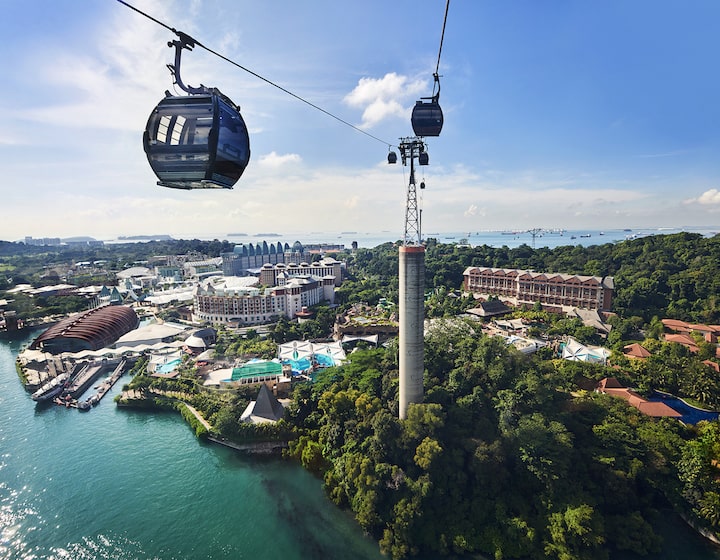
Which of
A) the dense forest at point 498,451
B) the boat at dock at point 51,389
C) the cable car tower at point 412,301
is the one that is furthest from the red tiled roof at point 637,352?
the boat at dock at point 51,389

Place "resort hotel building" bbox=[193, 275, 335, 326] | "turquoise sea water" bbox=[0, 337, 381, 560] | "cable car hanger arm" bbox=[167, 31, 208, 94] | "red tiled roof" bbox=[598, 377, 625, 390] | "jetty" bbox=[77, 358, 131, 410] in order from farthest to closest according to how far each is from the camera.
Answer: "resort hotel building" bbox=[193, 275, 335, 326] < "jetty" bbox=[77, 358, 131, 410] < "red tiled roof" bbox=[598, 377, 625, 390] < "turquoise sea water" bbox=[0, 337, 381, 560] < "cable car hanger arm" bbox=[167, 31, 208, 94]

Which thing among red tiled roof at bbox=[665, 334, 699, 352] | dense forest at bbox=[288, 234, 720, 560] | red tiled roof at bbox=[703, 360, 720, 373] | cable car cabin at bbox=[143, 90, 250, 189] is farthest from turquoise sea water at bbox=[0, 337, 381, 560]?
red tiled roof at bbox=[665, 334, 699, 352]

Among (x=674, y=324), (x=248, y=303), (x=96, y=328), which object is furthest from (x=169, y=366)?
(x=674, y=324)

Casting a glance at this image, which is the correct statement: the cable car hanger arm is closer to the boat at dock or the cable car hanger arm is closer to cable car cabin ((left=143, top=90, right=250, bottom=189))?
cable car cabin ((left=143, top=90, right=250, bottom=189))

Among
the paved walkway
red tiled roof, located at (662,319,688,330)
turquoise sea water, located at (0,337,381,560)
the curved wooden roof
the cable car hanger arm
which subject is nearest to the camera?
the cable car hanger arm

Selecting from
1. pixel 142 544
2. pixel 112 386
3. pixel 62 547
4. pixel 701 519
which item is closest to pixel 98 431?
pixel 112 386

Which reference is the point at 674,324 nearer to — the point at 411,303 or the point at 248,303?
the point at 411,303

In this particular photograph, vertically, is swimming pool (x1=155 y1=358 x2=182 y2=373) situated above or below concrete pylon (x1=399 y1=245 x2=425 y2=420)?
below
